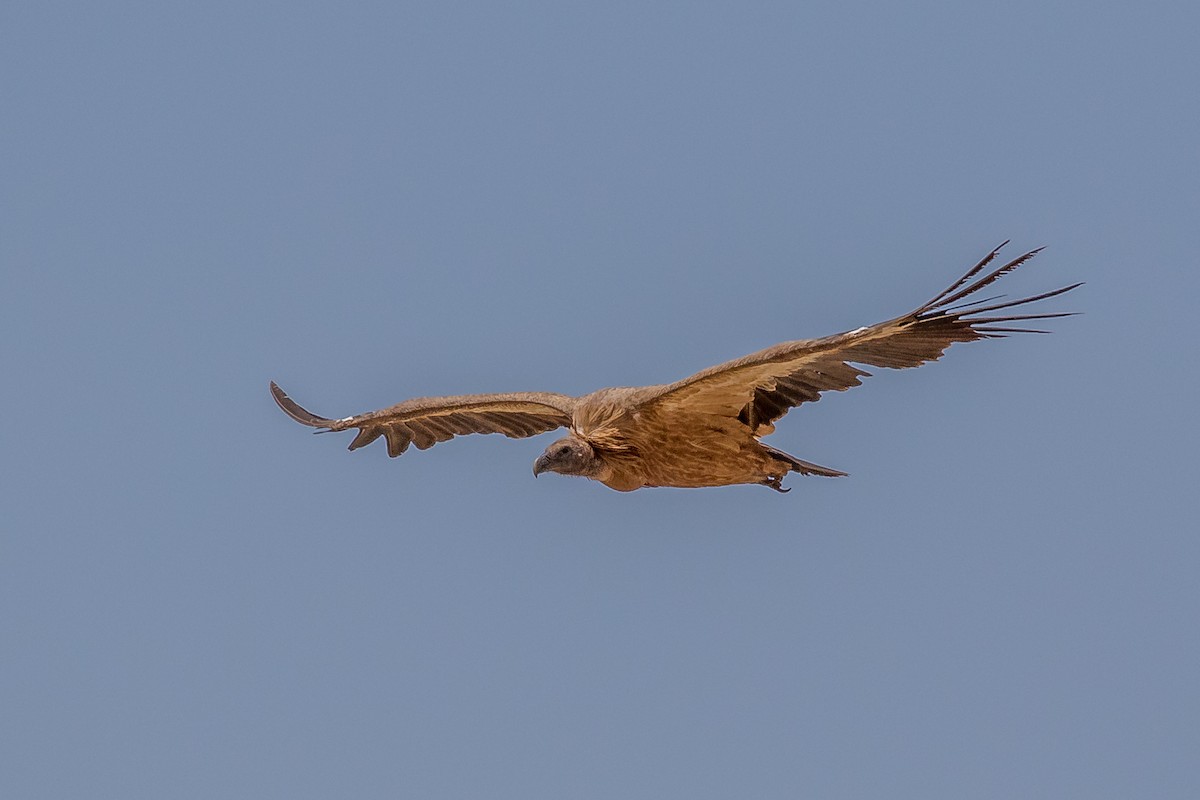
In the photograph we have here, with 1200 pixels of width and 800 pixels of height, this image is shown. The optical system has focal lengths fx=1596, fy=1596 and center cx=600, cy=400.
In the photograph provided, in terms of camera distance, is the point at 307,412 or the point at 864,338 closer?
the point at 864,338

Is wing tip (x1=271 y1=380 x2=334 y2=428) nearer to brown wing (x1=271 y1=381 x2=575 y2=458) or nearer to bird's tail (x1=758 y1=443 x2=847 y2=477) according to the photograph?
brown wing (x1=271 y1=381 x2=575 y2=458)

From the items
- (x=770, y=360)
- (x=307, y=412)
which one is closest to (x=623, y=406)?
(x=770, y=360)

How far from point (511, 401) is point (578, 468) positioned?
1.64m

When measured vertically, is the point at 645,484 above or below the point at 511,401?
below

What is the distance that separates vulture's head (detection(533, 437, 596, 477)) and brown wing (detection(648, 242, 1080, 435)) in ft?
2.91

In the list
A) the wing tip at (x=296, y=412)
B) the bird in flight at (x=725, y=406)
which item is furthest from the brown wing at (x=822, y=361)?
the wing tip at (x=296, y=412)

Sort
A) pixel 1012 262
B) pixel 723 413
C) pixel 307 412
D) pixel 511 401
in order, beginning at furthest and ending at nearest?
pixel 307 412 → pixel 511 401 → pixel 723 413 → pixel 1012 262

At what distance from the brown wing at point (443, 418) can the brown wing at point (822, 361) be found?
2.13 metres

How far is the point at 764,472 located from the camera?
12.7 metres

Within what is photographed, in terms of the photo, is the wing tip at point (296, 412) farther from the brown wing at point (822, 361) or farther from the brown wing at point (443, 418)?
the brown wing at point (822, 361)

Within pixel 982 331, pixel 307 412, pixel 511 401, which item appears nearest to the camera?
pixel 982 331

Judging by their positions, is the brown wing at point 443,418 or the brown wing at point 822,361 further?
the brown wing at point 443,418

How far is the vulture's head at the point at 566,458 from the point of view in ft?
41.1

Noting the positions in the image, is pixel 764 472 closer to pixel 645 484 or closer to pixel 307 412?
pixel 645 484
